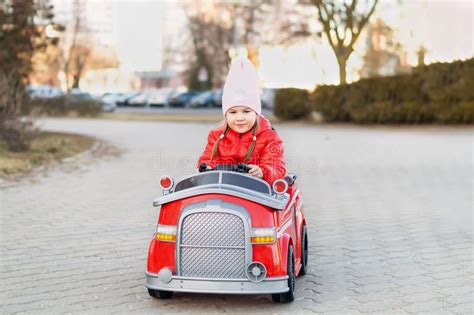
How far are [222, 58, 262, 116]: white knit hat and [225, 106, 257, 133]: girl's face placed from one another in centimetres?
3

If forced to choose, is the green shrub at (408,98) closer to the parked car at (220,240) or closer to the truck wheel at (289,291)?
the truck wheel at (289,291)

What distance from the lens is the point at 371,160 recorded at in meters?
15.4

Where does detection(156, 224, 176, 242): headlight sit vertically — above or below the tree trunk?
below

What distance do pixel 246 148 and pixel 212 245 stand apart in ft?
3.13

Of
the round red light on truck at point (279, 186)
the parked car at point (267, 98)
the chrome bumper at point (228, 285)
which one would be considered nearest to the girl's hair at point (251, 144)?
the round red light on truck at point (279, 186)

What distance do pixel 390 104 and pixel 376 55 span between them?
2368 centimetres

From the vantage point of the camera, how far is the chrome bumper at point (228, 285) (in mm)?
4594

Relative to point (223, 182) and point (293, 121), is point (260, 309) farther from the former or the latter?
point (293, 121)

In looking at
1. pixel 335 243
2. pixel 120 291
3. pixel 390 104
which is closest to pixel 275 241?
pixel 120 291

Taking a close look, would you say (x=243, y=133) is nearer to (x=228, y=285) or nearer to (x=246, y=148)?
(x=246, y=148)

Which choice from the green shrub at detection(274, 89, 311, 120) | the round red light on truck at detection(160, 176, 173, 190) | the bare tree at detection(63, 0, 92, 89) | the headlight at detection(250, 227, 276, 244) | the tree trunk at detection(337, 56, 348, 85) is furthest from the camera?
the bare tree at detection(63, 0, 92, 89)

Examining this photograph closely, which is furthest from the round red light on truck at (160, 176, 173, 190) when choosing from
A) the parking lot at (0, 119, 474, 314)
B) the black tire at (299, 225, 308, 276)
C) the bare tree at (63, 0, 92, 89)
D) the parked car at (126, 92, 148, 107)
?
the parked car at (126, 92, 148, 107)

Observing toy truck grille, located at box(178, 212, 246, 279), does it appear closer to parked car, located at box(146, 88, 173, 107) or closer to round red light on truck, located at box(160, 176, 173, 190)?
round red light on truck, located at box(160, 176, 173, 190)

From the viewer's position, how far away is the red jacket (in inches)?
206
